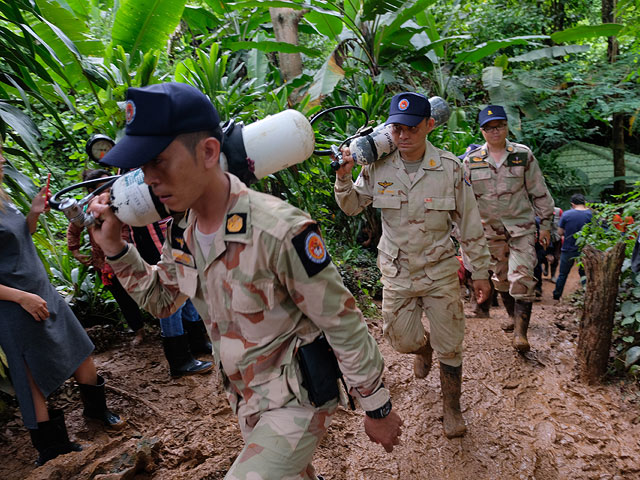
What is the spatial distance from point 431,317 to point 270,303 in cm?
202

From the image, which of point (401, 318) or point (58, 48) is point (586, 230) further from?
point (58, 48)

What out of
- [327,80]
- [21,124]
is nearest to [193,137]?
[21,124]

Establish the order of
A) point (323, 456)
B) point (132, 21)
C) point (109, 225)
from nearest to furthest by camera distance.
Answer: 1. point (109, 225)
2. point (323, 456)
3. point (132, 21)

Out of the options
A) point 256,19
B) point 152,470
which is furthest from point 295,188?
point 256,19

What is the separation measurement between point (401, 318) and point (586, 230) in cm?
261

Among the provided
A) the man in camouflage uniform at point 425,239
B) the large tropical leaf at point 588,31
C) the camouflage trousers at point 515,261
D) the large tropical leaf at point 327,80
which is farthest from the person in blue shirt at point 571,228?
the man in camouflage uniform at point 425,239

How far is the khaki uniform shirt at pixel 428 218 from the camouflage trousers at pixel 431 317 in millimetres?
75

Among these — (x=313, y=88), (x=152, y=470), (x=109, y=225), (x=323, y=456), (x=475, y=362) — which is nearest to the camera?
(x=109, y=225)

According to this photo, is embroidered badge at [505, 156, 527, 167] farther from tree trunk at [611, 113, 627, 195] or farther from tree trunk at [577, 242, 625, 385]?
tree trunk at [611, 113, 627, 195]

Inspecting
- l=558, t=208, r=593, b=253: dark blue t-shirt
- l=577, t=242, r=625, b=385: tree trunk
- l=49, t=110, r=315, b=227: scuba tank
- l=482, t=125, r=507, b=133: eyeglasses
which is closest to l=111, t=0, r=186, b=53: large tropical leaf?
l=482, t=125, r=507, b=133: eyeglasses

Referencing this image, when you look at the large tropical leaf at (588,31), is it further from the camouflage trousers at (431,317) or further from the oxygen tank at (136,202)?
the oxygen tank at (136,202)

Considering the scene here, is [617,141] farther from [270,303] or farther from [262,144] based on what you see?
[270,303]

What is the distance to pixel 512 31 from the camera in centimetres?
1187

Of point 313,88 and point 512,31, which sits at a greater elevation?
point 512,31
